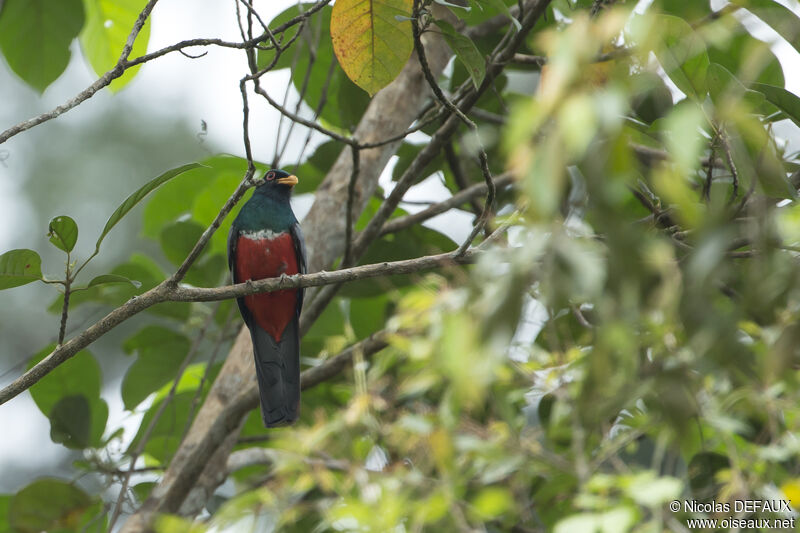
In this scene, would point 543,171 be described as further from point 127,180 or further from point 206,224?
point 127,180

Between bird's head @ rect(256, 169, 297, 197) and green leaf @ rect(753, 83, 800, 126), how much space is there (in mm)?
2531

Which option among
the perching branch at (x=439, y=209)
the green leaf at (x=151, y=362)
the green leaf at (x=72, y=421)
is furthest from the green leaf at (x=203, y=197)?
the green leaf at (x=72, y=421)

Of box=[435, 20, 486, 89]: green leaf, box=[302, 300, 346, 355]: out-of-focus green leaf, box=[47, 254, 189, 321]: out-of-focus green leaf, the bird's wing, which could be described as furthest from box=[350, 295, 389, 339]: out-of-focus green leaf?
box=[435, 20, 486, 89]: green leaf

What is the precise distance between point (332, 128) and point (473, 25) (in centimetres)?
102

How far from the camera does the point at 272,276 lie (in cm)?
448

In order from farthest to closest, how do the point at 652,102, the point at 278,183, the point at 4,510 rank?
the point at 278,183
the point at 4,510
the point at 652,102

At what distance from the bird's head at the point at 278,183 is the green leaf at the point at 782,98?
2.53 metres

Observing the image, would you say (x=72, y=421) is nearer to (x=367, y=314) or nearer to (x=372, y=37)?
(x=367, y=314)

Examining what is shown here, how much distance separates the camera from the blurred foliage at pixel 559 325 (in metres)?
1.03

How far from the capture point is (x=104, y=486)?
3930mm

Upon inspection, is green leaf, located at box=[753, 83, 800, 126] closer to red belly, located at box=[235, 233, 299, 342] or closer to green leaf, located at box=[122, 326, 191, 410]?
red belly, located at box=[235, 233, 299, 342]

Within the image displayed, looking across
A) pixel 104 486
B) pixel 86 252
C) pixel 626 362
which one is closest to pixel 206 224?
pixel 104 486

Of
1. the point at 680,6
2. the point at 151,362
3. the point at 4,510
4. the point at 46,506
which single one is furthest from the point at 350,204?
the point at 4,510

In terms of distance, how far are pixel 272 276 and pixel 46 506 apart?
1.58 metres
